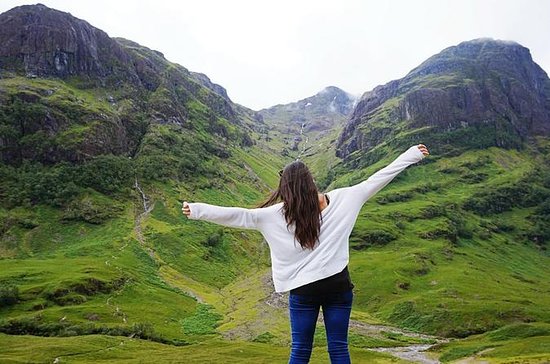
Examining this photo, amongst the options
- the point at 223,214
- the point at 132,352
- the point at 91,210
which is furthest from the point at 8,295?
the point at 223,214

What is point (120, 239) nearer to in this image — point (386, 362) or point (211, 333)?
point (211, 333)

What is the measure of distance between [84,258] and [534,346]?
120681 mm

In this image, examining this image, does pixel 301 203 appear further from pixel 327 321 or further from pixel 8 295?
pixel 8 295

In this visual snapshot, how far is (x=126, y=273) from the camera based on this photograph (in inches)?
5517

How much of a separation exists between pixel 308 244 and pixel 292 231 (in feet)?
1.19

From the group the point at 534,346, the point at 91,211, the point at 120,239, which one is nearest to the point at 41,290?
the point at 120,239

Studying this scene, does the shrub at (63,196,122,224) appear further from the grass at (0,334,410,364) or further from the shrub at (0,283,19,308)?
the grass at (0,334,410,364)

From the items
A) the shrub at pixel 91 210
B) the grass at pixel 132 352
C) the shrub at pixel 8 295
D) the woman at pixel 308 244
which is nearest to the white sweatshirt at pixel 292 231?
the woman at pixel 308 244

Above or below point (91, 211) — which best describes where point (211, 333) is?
below

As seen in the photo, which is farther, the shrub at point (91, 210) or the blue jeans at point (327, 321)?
the shrub at point (91, 210)

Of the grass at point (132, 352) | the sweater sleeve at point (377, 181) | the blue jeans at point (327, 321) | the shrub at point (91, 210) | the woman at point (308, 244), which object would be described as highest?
the sweater sleeve at point (377, 181)

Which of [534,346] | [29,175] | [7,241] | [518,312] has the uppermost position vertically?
[29,175]

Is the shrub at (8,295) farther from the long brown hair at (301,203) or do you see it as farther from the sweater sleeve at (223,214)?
the long brown hair at (301,203)

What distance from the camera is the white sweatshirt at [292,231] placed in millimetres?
8461
